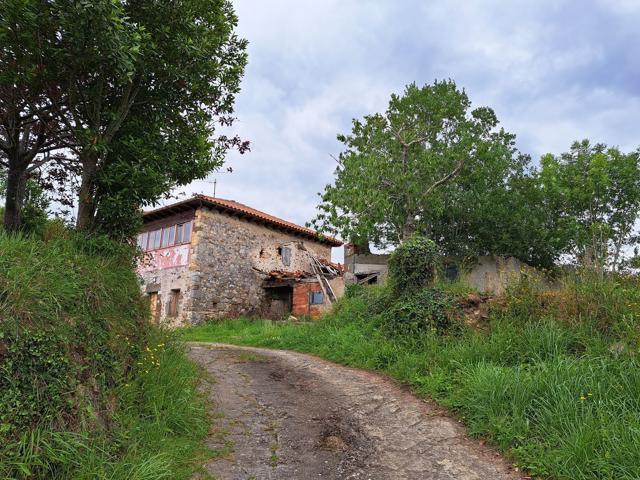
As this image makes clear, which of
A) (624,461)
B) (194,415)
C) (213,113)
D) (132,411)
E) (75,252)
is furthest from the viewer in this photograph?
(213,113)

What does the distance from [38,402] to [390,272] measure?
682cm

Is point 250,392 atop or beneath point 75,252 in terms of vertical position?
beneath

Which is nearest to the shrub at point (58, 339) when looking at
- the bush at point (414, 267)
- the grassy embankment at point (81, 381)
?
the grassy embankment at point (81, 381)

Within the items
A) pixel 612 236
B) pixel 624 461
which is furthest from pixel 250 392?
pixel 612 236

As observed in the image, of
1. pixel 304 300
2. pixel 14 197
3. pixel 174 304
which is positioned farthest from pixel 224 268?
pixel 14 197

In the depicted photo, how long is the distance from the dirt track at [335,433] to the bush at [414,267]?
2.32 metres

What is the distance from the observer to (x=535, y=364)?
192 inches

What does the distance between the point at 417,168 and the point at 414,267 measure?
21.6 feet

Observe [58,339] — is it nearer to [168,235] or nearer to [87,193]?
[87,193]

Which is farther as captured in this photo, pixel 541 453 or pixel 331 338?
pixel 331 338

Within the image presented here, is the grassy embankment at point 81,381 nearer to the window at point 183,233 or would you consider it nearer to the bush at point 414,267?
the bush at point 414,267

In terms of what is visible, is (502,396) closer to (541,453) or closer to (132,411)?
(541,453)

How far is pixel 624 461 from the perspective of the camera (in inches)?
123

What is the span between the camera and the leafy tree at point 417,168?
1347 centimetres
